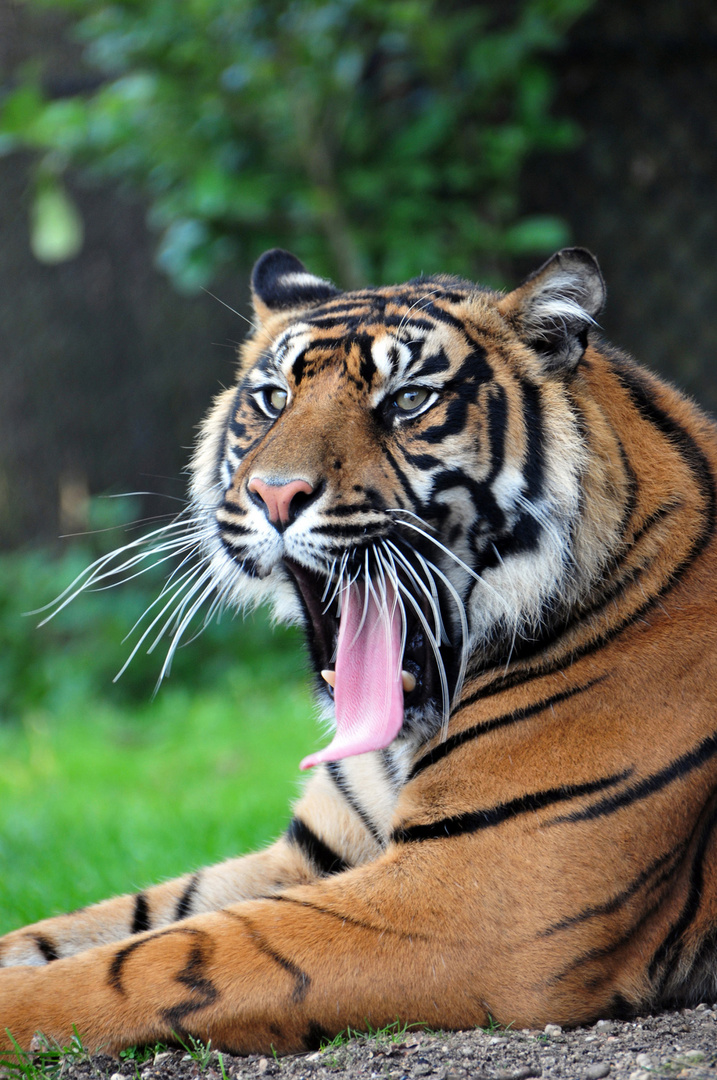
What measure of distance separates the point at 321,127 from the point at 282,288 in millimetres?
2996

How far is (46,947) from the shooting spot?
255 cm

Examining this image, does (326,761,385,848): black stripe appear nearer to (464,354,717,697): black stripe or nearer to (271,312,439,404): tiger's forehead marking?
(464,354,717,697): black stripe

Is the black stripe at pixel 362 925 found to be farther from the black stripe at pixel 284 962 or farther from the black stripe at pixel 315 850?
the black stripe at pixel 315 850

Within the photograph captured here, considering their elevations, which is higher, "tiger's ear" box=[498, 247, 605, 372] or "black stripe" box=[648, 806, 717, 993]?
"tiger's ear" box=[498, 247, 605, 372]

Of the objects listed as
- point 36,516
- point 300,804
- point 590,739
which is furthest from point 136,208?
point 590,739

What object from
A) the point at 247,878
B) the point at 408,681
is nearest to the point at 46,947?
the point at 247,878

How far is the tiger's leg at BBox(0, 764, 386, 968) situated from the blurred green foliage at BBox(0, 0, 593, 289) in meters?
3.42

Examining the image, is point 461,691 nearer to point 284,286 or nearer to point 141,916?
point 141,916

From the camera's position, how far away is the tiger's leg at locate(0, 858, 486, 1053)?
197cm

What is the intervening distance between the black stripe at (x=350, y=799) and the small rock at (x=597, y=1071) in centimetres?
79

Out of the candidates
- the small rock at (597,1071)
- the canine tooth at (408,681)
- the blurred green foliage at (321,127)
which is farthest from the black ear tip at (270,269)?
the blurred green foliage at (321,127)

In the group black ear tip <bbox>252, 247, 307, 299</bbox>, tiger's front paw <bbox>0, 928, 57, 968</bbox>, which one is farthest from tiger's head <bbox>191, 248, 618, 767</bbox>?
tiger's front paw <bbox>0, 928, 57, 968</bbox>

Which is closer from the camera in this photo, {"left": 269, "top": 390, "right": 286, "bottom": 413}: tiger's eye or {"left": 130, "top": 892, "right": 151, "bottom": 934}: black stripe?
{"left": 269, "top": 390, "right": 286, "bottom": 413}: tiger's eye

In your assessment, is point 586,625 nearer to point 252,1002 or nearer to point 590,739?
point 590,739
